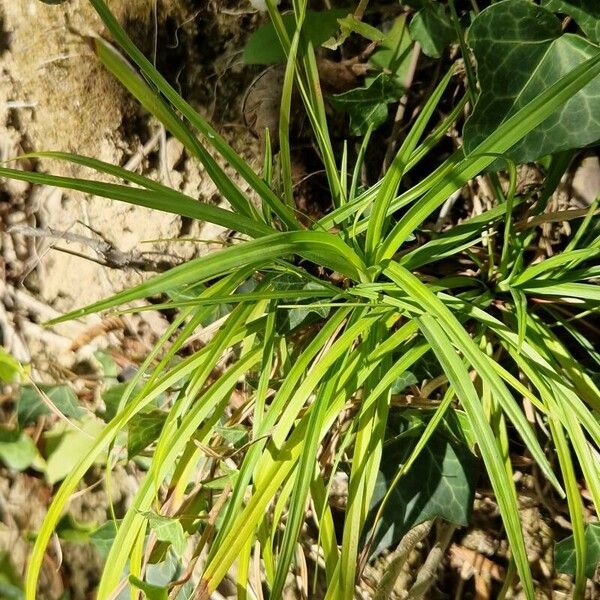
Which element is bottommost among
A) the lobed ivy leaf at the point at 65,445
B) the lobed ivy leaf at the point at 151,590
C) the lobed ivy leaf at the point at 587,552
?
the lobed ivy leaf at the point at 587,552

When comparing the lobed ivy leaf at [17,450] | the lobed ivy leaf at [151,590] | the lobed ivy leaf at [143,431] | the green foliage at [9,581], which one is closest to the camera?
the lobed ivy leaf at [151,590]

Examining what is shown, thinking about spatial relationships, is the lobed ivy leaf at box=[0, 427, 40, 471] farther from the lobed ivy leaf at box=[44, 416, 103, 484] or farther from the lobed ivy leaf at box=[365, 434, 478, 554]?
the lobed ivy leaf at box=[365, 434, 478, 554]

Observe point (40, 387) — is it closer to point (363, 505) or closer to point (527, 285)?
point (363, 505)

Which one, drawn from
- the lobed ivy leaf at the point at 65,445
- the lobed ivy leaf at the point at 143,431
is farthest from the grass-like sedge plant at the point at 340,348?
the lobed ivy leaf at the point at 65,445

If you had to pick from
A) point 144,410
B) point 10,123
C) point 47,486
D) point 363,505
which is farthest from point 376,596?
point 10,123

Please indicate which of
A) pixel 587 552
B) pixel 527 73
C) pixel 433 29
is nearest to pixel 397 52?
pixel 433 29

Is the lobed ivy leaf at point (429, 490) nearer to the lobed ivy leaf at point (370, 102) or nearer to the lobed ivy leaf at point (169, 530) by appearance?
the lobed ivy leaf at point (169, 530)

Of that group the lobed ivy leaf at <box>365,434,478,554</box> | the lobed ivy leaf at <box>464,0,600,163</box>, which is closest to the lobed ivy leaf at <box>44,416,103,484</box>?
the lobed ivy leaf at <box>365,434,478,554</box>
